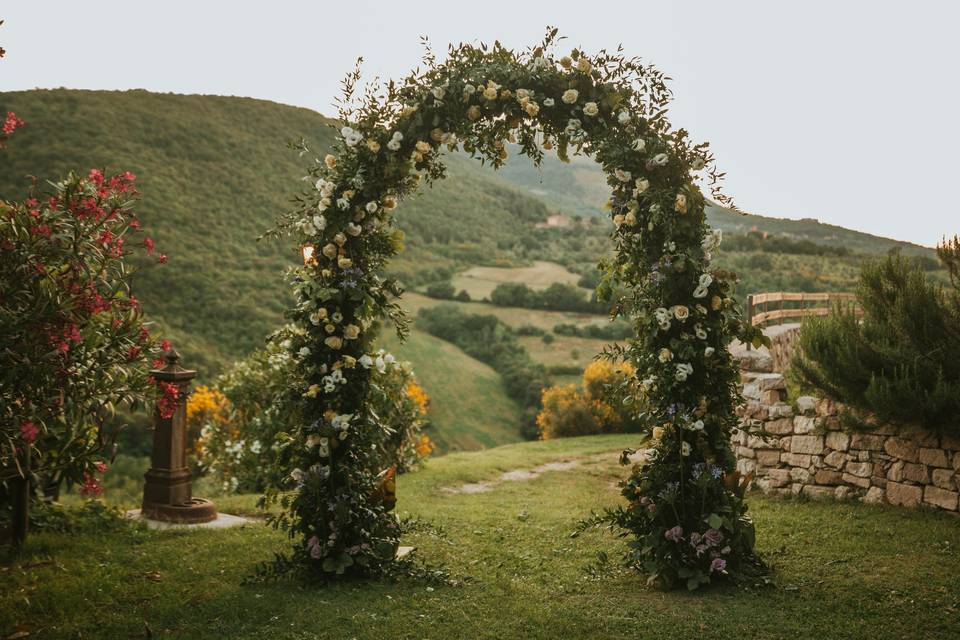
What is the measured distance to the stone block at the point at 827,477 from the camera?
7348mm

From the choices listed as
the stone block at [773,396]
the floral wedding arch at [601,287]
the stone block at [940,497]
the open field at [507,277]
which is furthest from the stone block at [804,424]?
the open field at [507,277]

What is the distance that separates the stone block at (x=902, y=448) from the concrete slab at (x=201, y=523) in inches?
227

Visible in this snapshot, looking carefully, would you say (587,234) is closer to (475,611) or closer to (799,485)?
(799,485)

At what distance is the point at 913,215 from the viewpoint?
11.6 meters

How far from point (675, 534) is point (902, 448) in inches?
127

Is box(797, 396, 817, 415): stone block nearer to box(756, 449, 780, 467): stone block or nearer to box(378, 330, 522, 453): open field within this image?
box(756, 449, 780, 467): stone block

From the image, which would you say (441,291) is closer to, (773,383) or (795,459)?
(773,383)

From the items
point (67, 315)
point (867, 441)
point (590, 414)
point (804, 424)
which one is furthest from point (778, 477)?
point (590, 414)

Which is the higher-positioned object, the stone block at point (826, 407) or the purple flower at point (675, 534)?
the stone block at point (826, 407)

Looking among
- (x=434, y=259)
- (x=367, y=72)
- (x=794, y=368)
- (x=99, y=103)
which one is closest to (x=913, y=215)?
(x=794, y=368)

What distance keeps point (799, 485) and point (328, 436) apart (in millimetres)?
5034

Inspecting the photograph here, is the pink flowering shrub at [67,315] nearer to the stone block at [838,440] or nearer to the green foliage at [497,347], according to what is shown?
the stone block at [838,440]

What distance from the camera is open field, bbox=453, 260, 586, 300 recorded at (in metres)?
28.0

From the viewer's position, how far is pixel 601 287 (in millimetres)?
5270
